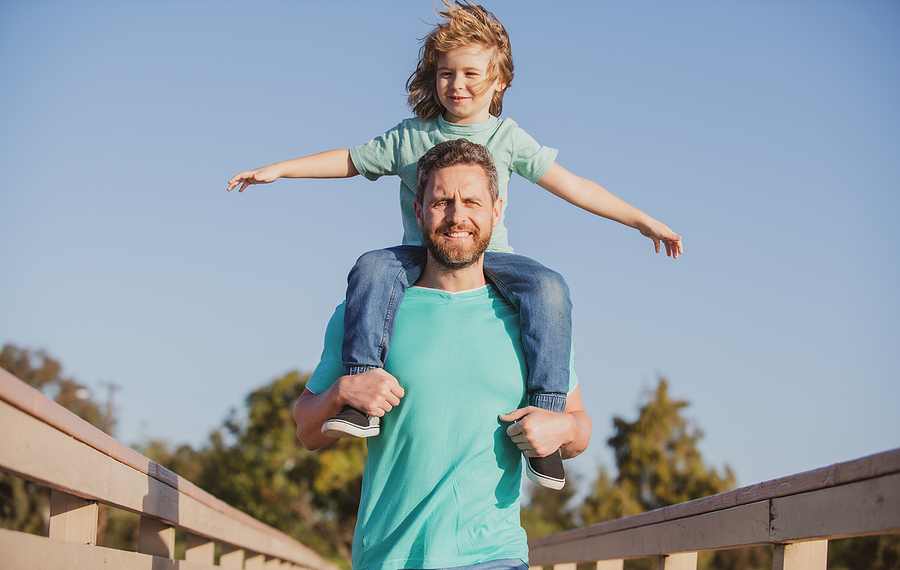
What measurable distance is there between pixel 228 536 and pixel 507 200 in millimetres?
2086

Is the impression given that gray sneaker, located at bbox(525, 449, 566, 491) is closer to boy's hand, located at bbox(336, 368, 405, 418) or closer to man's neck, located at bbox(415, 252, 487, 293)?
boy's hand, located at bbox(336, 368, 405, 418)

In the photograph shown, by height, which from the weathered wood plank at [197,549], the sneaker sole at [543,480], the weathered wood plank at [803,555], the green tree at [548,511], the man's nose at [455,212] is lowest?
the green tree at [548,511]

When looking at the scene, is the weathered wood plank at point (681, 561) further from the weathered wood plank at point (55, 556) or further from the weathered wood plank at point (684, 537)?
the weathered wood plank at point (55, 556)

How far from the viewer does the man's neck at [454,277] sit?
9.32ft

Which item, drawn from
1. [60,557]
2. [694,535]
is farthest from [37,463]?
[694,535]

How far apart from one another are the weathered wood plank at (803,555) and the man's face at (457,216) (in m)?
1.35

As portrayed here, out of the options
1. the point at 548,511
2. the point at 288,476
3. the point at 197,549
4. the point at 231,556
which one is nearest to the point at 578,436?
the point at 197,549

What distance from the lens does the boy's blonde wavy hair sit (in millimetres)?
3369

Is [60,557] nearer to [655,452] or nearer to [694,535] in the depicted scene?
[694,535]

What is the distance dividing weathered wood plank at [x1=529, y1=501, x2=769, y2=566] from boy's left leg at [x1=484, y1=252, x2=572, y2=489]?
17.3 inches

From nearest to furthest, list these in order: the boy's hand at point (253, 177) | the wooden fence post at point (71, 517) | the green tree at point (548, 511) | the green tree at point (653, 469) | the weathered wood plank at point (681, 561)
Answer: the wooden fence post at point (71, 517), the weathered wood plank at point (681, 561), the boy's hand at point (253, 177), the green tree at point (653, 469), the green tree at point (548, 511)

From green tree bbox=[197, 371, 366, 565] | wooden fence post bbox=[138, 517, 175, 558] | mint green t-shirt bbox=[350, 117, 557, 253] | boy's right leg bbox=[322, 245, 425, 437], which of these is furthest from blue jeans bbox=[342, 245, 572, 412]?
green tree bbox=[197, 371, 366, 565]

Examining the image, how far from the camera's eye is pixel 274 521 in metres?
27.1

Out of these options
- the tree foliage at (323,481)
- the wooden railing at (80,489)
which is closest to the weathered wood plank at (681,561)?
the wooden railing at (80,489)
